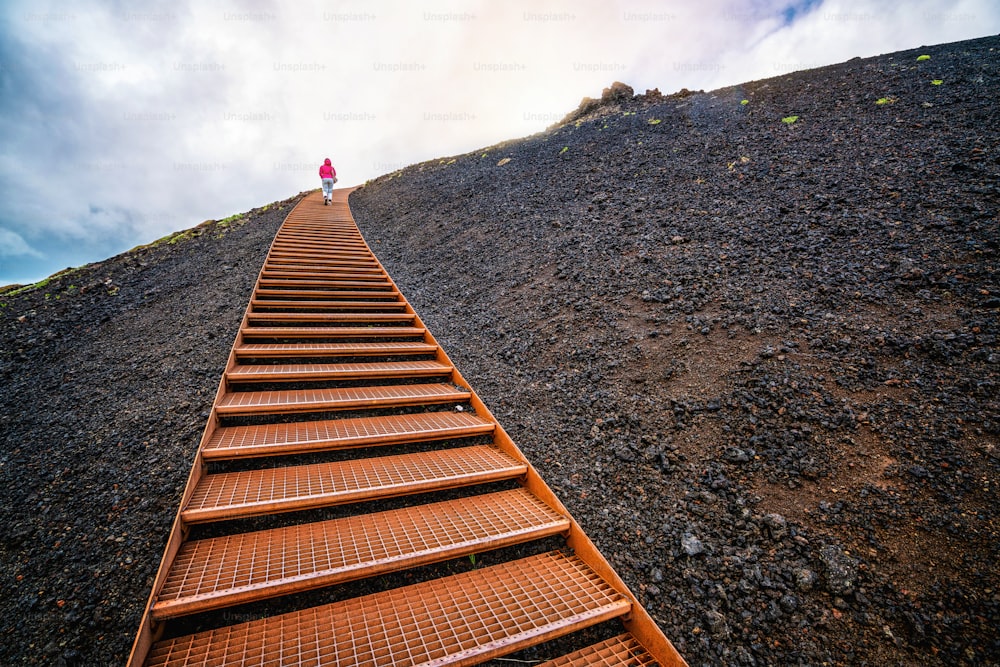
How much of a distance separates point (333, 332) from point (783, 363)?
4.23 m

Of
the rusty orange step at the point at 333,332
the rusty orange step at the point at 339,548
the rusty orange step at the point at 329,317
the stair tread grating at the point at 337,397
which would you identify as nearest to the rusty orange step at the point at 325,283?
the rusty orange step at the point at 329,317

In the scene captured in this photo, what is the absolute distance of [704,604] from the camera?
188 cm

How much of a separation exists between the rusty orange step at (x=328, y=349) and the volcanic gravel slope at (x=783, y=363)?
0.44 metres

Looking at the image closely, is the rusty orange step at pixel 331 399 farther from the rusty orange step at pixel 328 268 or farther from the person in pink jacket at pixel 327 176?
the person in pink jacket at pixel 327 176

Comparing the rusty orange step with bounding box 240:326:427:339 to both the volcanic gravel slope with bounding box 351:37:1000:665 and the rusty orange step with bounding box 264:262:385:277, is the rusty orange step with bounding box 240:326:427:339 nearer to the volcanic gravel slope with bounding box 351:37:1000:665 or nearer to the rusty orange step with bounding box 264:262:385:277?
the volcanic gravel slope with bounding box 351:37:1000:665

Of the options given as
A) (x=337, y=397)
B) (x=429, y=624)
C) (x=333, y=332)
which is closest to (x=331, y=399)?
(x=337, y=397)

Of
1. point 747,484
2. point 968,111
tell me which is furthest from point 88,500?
point 968,111

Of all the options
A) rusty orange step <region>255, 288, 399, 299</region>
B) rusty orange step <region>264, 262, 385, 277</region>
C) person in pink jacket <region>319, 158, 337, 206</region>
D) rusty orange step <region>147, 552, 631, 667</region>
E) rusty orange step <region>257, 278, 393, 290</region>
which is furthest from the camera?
person in pink jacket <region>319, 158, 337, 206</region>

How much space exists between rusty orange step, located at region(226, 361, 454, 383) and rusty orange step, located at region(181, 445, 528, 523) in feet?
3.50

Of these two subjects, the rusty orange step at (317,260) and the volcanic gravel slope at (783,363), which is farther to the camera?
the rusty orange step at (317,260)

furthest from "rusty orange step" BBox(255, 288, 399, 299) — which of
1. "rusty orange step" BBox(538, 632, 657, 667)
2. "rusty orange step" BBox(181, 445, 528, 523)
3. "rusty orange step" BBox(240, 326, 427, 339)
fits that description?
"rusty orange step" BBox(538, 632, 657, 667)

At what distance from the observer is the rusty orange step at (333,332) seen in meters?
4.21

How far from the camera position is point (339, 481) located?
250cm

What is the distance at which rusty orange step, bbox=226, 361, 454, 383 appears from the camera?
3438 millimetres
